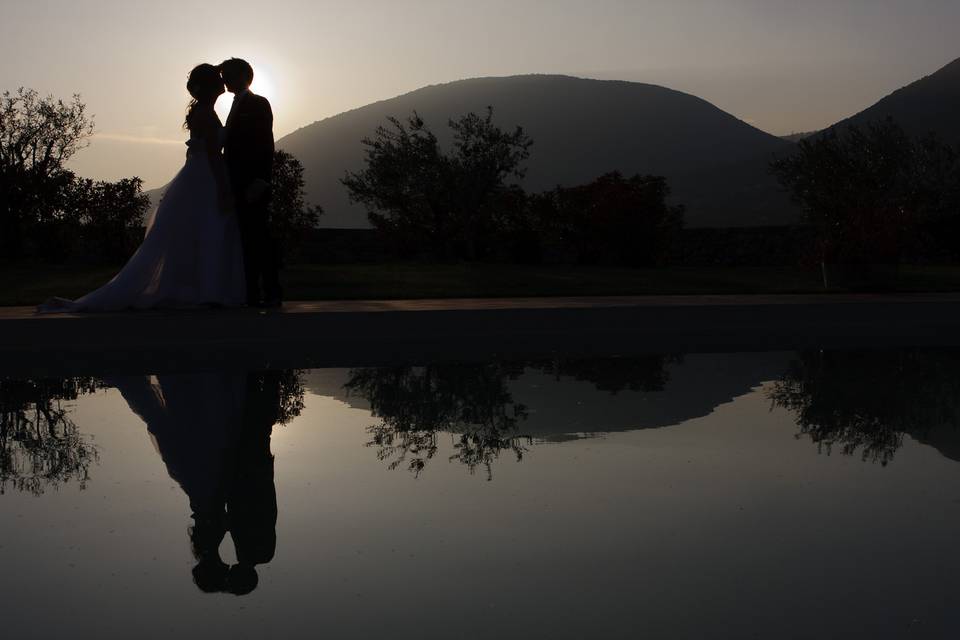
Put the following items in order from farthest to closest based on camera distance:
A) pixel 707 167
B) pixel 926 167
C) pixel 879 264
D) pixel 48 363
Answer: pixel 707 167 → pixel 926 167 → pixel 879 264 → pixel 48 363

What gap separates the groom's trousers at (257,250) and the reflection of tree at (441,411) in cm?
305

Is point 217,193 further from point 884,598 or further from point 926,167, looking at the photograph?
point 926,167

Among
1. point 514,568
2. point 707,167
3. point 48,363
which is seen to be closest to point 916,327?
point 48,363

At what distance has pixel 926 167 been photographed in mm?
36719

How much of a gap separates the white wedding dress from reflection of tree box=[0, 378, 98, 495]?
10.8ft

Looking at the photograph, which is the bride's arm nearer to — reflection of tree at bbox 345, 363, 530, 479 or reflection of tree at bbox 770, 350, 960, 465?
reflection of tree at bbox 345, 363, 530, 479

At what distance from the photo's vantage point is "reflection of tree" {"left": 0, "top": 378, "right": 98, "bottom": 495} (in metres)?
4.56

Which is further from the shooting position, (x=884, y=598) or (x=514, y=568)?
(x=514, y=568)

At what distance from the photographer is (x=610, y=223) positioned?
84.2 ft

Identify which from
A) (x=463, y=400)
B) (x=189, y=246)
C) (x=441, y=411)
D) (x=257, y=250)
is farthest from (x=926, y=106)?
(x=441, y=411)

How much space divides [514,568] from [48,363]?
21.0ft

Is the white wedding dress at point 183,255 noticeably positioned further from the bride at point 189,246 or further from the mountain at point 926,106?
the mountain at point 926,106

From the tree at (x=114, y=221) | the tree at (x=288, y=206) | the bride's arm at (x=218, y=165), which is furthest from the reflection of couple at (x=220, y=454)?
the tree at (x=114, y=221)

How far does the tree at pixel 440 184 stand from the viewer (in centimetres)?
2862
